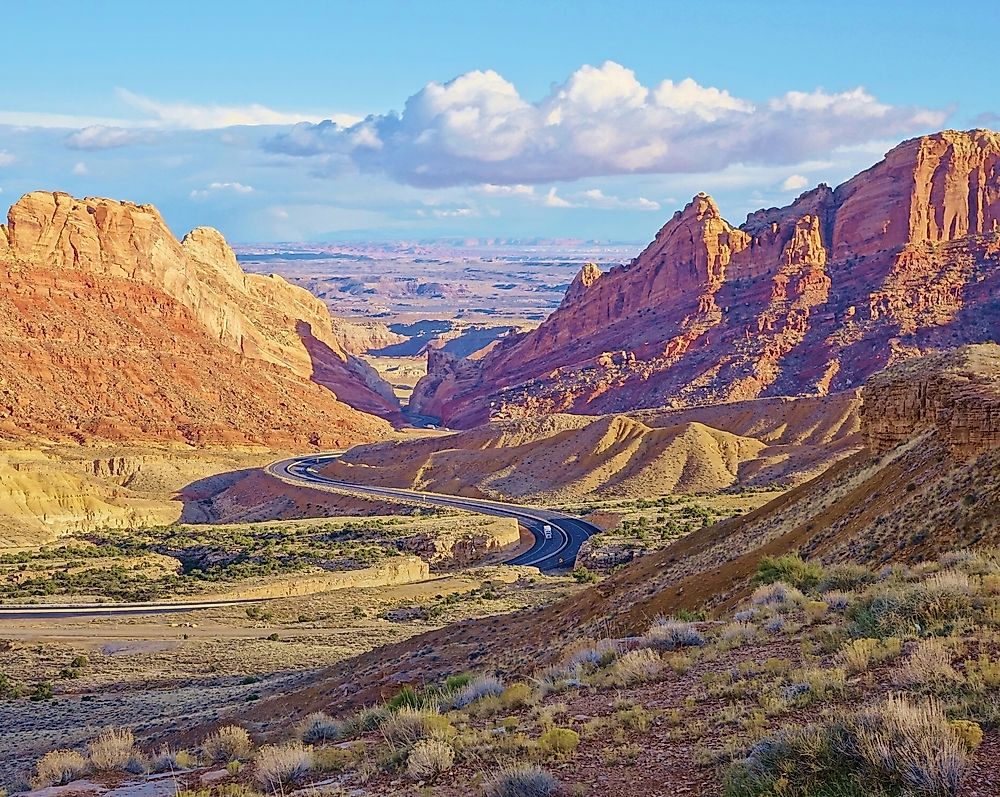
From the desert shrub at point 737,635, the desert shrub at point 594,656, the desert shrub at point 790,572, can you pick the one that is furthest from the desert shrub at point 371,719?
the desert shrub at point 790,572

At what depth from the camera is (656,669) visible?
43.6ft

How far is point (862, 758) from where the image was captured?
27.1 ft

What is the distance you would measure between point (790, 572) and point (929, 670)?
9.07 meters

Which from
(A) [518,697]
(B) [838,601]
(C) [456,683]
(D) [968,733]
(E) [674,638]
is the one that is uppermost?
(D) [968,733]

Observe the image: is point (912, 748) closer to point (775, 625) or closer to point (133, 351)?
point (775, 625)

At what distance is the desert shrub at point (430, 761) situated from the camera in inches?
419

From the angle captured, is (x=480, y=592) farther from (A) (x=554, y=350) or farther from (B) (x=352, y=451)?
(A) (x=554, y=350)

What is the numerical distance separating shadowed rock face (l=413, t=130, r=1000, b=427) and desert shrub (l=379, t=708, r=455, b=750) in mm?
103690

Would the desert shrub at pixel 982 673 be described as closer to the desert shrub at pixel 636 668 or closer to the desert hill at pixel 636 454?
the desert shrub at pixel 636 668

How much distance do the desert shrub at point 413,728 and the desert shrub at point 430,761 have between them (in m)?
0.74

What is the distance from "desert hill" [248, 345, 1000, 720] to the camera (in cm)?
2022

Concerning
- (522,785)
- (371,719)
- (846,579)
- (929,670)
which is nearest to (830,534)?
(846,579)

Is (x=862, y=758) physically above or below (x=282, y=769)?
above

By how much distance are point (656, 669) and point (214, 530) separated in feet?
206
